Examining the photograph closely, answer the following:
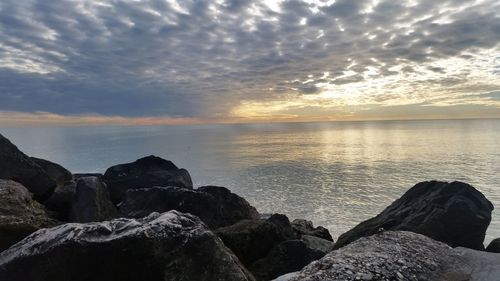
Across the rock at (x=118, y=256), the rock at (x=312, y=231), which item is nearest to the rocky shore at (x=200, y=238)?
the rock at (x=118, y=256)

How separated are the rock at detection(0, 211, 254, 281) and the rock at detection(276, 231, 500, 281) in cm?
230

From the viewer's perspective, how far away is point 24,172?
20.8m

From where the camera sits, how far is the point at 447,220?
55.0ft

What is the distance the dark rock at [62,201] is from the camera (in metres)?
18.8

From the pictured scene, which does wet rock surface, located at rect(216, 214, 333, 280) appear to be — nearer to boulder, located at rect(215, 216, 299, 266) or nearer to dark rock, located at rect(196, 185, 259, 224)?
boulder, located at rect(215, 216, 299, 266)

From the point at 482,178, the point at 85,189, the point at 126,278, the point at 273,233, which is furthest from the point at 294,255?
the point at 482,178

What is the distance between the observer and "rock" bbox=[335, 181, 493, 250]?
1662 cm

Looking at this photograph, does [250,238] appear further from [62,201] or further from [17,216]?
[62,201]

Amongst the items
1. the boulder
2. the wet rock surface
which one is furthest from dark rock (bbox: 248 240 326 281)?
the boulder

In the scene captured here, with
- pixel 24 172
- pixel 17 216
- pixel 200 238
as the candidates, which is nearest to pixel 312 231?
pixel 200 238

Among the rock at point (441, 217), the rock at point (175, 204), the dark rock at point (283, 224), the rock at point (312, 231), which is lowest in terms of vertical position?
the rock at point (312, 231)

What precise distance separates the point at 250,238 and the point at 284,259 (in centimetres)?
165

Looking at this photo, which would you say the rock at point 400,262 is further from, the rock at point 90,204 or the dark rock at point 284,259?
the rock at point 90,204

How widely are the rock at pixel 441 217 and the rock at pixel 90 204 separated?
11.3 m
